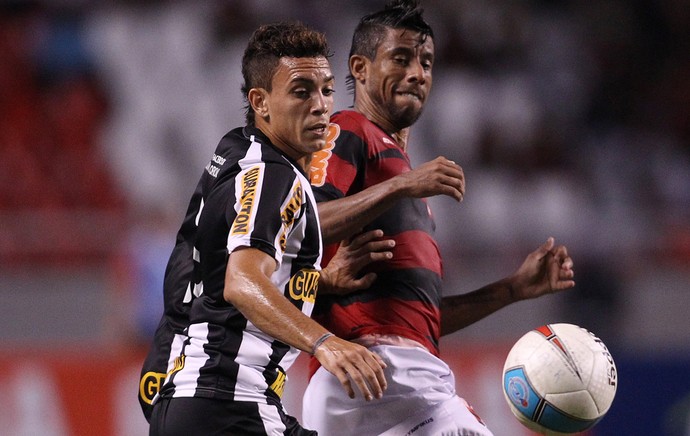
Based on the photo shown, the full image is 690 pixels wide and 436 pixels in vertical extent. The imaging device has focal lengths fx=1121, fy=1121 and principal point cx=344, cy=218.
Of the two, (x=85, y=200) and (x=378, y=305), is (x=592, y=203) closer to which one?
(x=85, y=200)

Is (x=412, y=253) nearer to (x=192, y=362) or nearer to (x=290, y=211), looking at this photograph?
(x=290, y=211)

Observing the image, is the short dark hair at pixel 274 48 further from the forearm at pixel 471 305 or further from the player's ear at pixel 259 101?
the forearm at pixel 471 305

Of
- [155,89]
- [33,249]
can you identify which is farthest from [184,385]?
[155,89]

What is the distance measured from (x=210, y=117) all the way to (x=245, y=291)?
9.31m

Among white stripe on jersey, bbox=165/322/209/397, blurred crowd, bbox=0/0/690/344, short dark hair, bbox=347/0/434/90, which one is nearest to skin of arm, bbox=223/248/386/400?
white stripe on jersey, bbox=165/322/209/397

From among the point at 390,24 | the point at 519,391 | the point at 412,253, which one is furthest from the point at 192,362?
the point at 390,24

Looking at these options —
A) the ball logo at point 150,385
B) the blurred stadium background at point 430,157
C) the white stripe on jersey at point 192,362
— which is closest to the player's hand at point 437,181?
the white stripe on jersey at point 192,362

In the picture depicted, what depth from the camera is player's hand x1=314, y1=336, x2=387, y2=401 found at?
3.30 meters

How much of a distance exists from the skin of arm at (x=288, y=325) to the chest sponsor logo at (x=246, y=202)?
96 millimetres

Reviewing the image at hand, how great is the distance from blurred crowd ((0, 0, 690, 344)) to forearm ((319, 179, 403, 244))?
5681 millimetres

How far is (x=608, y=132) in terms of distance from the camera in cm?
1277

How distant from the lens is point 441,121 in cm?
1243

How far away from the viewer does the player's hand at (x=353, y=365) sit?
10.8 feet

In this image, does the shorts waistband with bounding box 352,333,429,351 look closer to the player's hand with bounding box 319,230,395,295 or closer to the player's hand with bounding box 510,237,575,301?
the player's hand with bounding box 319,230,395,295
